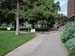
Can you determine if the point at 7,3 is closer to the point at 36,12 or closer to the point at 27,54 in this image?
the point at 36,12

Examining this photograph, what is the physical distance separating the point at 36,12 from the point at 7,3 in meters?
6.62

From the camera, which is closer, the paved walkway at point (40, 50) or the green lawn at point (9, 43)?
the paved walkway at point (40, 50)

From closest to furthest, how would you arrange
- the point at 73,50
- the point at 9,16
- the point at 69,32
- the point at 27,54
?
the point at 73,50, the point at 27,54, the point at 69,32, the point at 9,16

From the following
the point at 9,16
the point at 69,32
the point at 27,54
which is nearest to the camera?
the point at 27,54

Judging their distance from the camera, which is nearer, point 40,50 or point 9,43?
point 40,50

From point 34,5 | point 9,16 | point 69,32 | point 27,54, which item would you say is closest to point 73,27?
point 69,32

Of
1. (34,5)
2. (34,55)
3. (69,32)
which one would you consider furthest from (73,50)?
(34,5)

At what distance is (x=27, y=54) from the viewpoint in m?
14.3

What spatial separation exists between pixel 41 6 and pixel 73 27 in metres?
25.8

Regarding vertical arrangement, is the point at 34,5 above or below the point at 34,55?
above

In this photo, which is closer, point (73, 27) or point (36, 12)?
point (73, 27)

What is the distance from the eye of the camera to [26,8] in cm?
4462

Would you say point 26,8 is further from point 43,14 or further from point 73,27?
point 73,27

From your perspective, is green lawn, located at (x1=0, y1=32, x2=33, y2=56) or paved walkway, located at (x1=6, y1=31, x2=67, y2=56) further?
green lawn, located at (x1=0, y1=32, x2=33, y2=56)
